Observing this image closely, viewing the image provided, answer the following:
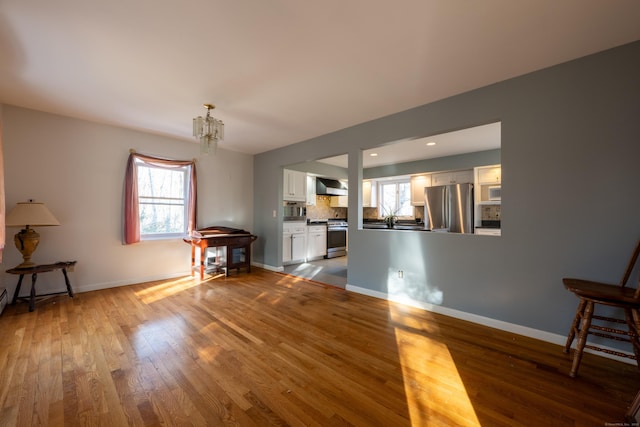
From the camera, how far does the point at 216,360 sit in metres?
1.98

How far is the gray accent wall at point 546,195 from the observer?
2023 mm

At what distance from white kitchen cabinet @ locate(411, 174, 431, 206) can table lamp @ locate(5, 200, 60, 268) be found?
6315mm

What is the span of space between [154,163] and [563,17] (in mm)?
5077

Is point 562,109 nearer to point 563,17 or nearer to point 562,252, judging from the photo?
point 563,17

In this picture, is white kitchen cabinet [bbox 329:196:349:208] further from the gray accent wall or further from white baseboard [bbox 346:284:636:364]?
the gray accent wall

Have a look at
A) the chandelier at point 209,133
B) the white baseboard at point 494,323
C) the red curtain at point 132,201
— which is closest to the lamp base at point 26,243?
the red curtain at point 132,201

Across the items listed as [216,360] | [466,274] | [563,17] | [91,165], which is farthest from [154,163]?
[563,17]

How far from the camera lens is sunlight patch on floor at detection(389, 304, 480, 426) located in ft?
4.78

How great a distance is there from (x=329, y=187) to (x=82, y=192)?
4746 mm

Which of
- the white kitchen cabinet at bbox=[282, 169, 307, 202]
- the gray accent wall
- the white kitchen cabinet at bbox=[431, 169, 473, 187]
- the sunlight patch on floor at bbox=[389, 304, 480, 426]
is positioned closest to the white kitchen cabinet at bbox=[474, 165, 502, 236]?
the white kitchen cabinet at bbox=[431, 169, 473, 187]

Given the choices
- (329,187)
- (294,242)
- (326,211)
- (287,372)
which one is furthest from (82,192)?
(326,211)

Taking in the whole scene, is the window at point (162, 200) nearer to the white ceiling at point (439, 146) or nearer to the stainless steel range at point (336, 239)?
the white ceiling at point (439, 146)

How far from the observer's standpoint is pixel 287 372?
1.84 metres

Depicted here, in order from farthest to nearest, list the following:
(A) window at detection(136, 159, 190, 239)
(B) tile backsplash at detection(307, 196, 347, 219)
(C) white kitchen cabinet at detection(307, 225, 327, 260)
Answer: (B) tile backsplash at detection(307, 196, 347, 219) < (C) white kitchen cabinet at detection(307, 225, 327, 260) < (A) window at detection(136, 159, 190, 239)
